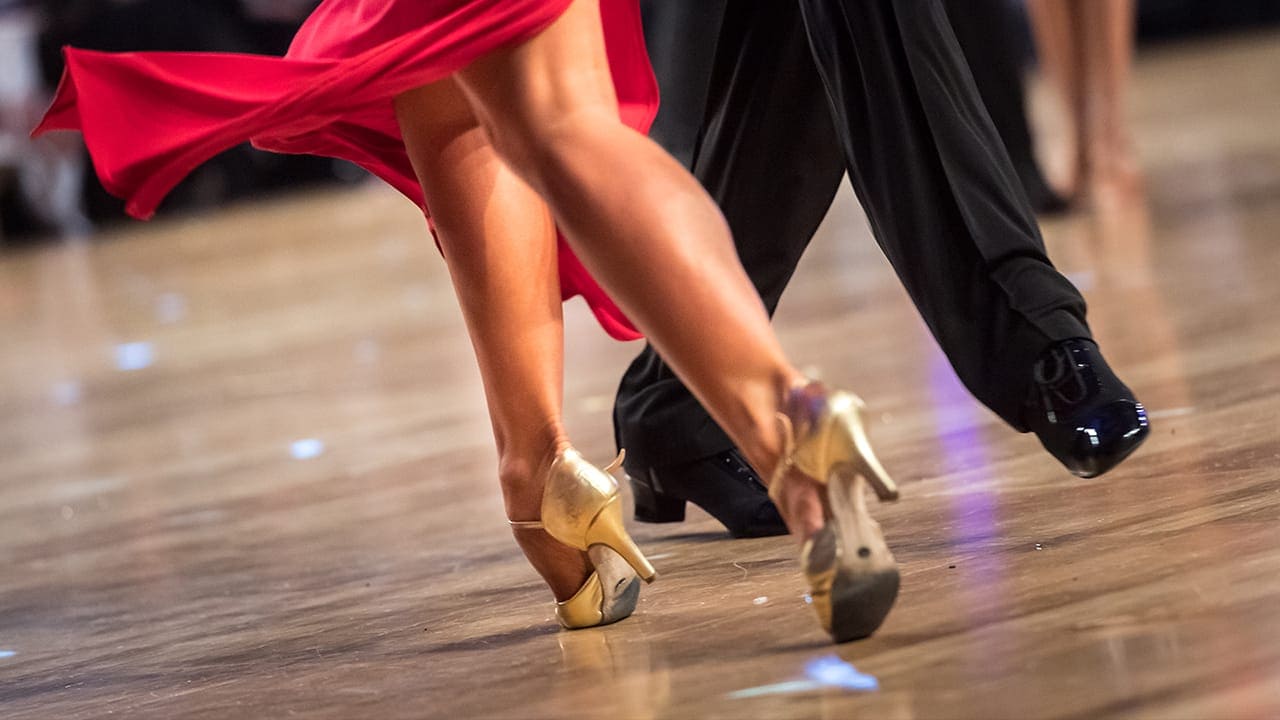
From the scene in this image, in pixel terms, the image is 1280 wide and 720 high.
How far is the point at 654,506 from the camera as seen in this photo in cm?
166

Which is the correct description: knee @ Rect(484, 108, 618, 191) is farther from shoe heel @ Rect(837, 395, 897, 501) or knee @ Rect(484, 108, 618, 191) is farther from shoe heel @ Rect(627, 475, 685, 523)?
shoe heel @ Rect(627, 475, 685, 523)

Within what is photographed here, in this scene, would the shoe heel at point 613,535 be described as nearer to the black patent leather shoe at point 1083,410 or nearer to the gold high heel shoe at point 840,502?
the gold high heel shoe at point 840,502

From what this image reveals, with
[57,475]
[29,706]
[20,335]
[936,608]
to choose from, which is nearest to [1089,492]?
[936,608]

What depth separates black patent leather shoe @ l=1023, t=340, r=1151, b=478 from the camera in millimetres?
1290

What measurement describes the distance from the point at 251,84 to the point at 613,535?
418 millimetres

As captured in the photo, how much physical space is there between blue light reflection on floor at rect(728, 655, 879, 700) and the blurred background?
7.43 metres

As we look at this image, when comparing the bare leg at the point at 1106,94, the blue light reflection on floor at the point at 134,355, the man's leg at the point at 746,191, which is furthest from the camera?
the bare leg at the point at 1106,94

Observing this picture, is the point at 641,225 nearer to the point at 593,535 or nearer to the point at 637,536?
the point at 593,535

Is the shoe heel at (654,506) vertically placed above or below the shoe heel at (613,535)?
below

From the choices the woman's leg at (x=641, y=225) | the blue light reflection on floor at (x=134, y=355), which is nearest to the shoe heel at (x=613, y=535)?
the woman's leg at (x=641, y=225)

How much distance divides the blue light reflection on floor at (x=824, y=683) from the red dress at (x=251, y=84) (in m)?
0.45

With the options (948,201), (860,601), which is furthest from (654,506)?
(860,601)

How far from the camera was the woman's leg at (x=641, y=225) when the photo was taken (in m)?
1.09

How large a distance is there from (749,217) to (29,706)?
0.73 meters
